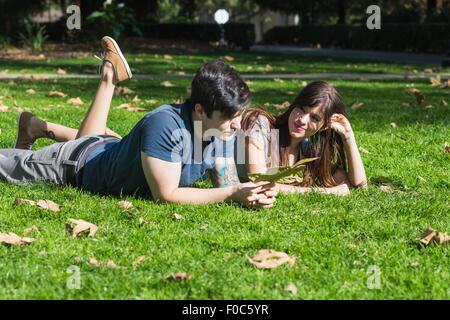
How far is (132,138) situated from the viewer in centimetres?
455

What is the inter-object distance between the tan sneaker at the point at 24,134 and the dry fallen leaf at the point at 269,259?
8.29ft


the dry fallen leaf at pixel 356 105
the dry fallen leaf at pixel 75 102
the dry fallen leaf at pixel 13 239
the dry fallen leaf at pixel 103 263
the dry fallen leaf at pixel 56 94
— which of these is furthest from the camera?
the dry fallen leaf at pixel 56 94

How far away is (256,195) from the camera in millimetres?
4383

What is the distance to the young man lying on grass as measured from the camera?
14.2 feet

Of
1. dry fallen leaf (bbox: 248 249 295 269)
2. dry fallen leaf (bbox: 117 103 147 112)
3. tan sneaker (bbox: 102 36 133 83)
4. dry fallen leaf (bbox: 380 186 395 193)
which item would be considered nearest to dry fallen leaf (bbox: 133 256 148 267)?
dry fallen leaf (bbox: 248 249 295 269)

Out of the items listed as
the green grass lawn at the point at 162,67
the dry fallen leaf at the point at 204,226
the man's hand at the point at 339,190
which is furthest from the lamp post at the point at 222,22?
the dry fallen leaf at the point at 204,226

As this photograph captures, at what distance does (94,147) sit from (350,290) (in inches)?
91.2

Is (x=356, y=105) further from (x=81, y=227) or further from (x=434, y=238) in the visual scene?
(x=81, y=227)

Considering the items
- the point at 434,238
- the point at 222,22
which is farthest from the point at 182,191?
the point at 222,22

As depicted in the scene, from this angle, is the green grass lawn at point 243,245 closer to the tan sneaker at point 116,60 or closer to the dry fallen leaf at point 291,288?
the dry fallen leaf at point 291,288

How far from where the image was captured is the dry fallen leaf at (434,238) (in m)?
3.83

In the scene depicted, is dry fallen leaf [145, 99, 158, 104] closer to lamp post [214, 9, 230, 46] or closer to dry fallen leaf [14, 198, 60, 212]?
dry fallen leaf [14, 198, 60, 212]

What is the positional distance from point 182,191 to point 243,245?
820 mm
